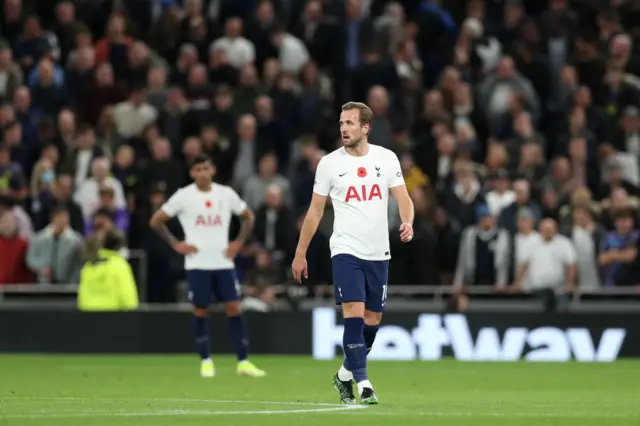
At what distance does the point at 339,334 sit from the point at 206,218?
5.06m

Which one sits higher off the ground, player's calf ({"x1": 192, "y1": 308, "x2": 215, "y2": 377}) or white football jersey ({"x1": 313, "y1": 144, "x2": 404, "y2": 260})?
white football jersey ({"x1": 313, "y1": 144, "x2": 404, "y2": 260})

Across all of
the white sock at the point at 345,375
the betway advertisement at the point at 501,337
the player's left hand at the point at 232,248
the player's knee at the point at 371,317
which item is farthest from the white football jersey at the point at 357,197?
the betway advertisement at the point at 501,337

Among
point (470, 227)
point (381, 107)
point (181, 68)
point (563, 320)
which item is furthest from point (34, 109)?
point (563, 320)

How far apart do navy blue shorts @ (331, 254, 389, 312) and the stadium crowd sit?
9.57 meters

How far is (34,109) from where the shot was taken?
84.8 ft

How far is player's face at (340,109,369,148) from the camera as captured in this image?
13414mm

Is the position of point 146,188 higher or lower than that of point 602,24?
lower

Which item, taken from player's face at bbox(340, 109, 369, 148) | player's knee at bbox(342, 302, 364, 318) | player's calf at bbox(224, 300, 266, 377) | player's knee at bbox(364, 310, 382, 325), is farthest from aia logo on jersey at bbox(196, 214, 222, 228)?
player's knee at bbox(342, 302, 364, 318)

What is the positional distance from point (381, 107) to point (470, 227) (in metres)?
2.63

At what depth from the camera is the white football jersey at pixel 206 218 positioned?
18.8 meters

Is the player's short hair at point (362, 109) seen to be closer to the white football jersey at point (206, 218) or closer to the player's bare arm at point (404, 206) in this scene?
the player's bare arm at point (404, 206)

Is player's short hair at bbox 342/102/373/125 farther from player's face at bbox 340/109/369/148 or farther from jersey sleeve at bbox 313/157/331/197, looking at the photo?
jersey sleeve at bbox 313/157/331/197

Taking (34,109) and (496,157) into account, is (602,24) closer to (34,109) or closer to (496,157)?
(496,157)

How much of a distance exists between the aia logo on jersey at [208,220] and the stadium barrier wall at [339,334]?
15.7ft
